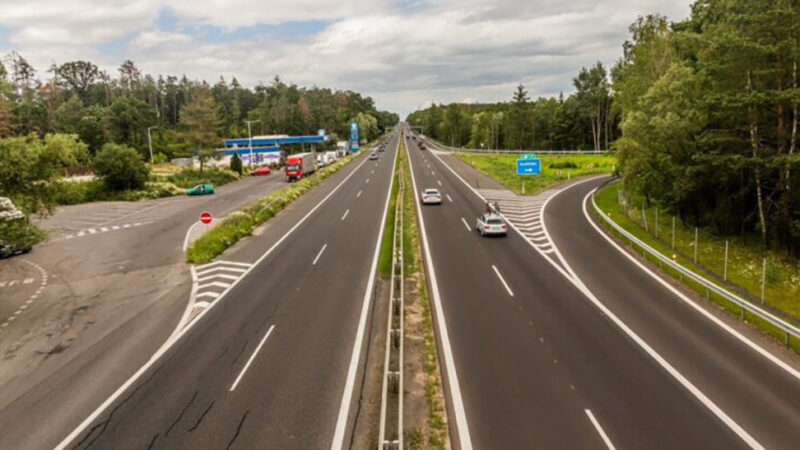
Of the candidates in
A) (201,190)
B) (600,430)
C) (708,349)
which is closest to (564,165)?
(201,190)

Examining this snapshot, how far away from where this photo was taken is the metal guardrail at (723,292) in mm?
15721

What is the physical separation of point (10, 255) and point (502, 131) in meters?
127

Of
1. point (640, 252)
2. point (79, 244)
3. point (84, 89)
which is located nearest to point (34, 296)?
point (79, 244)

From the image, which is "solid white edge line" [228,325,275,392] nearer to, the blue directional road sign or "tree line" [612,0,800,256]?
"tree line" [612,0,800,256]

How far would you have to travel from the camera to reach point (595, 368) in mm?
14273

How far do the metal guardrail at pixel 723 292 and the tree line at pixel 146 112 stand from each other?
36.2m

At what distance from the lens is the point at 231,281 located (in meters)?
23.6

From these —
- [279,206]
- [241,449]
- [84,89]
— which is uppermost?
[84,89]

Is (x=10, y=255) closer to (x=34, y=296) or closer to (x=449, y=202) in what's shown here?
(x=34, y=296)

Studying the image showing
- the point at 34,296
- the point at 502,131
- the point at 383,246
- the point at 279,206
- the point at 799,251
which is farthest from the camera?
the point at 502,131

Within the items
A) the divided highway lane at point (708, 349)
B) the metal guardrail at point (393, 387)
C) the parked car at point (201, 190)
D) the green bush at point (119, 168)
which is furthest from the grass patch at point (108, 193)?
the divided highway lane at point (708, 349)

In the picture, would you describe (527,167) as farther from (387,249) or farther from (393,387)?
(393,387)

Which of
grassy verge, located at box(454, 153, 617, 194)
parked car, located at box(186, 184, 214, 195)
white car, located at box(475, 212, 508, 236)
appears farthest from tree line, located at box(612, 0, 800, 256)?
parked car, located at box(186, 184, 214, 195)

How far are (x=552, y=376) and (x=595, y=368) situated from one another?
1.46 m
